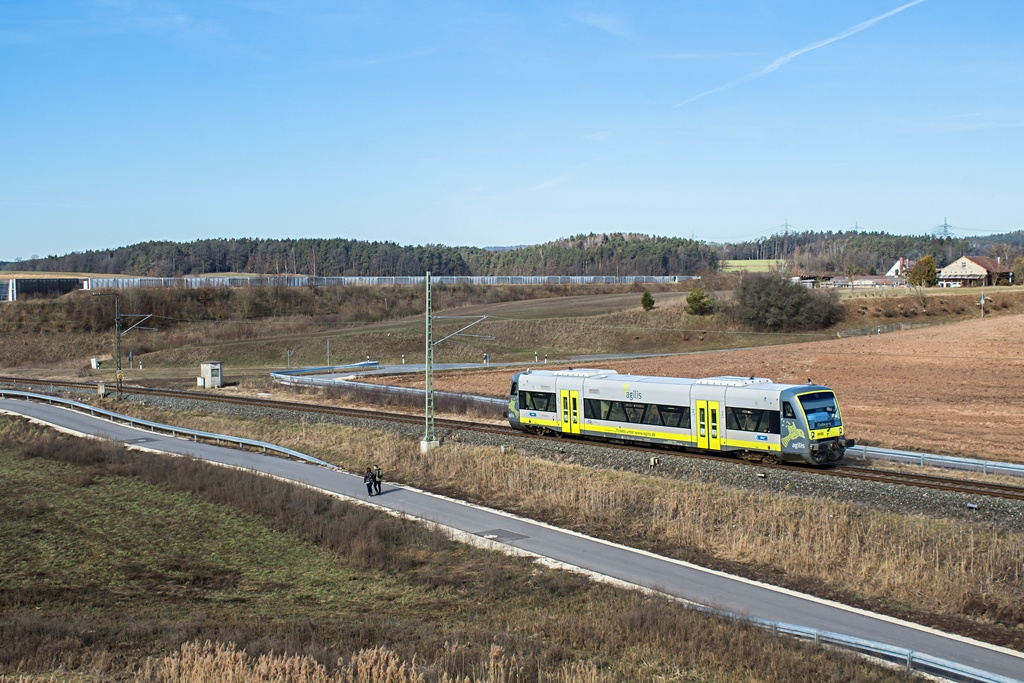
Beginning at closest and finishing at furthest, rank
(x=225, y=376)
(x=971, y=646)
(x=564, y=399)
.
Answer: (x=971, y=646)
(x=564, y=399)
(x=225, y=376)

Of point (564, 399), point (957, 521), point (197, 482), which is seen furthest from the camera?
point (564, 399)

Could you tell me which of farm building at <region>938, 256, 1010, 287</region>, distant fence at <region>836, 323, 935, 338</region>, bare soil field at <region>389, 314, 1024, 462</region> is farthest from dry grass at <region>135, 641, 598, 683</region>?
farm building at <region>938, 256, 1010, 287</region>

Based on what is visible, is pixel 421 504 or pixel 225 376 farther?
pixel 225 376

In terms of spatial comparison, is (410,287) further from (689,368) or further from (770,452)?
(770,452)

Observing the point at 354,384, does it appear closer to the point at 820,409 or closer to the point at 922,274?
the point at 820,409

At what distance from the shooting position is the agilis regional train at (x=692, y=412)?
27.1 m

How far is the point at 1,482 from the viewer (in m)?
31.8

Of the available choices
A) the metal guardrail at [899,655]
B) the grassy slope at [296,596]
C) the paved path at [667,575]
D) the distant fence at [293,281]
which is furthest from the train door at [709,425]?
the distant fence at [293,281]

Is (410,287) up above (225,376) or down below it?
above

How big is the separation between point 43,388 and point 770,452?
57725 mm

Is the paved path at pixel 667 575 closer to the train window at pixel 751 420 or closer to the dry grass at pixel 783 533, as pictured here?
the dry grass at pixel 783 533

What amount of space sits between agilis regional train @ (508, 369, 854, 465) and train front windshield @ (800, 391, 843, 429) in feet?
0.11

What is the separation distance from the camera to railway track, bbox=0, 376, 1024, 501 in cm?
2364

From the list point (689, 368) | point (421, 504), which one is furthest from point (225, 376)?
point (421, 504)
